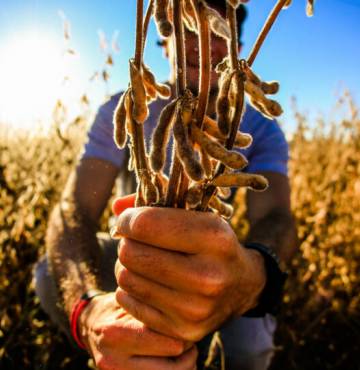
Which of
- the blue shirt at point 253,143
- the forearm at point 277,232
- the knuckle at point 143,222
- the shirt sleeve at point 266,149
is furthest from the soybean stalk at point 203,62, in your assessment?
the shirt sleeve at point 266,149

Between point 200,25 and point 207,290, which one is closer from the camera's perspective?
point 200,25

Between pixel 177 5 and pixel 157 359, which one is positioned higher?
pixel 177 5

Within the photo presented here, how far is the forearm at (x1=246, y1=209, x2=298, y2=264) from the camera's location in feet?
6.11

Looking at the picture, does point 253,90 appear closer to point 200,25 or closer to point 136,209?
point 200,25

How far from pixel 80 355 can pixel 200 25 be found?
1.83 meters

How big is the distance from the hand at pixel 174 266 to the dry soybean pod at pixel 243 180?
13cm

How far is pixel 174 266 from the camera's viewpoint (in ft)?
2.85

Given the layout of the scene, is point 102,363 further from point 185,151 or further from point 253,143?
point 253,143

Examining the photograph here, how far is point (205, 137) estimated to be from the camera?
0.70 metres

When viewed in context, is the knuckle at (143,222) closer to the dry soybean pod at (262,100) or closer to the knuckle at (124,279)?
the knuckle at (124,279)

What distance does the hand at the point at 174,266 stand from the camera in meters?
0.84

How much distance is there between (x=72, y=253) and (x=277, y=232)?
88 cm

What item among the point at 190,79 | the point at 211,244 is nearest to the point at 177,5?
the point at 211,244

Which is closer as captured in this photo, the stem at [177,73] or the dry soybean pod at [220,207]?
the stem at [177,73]
